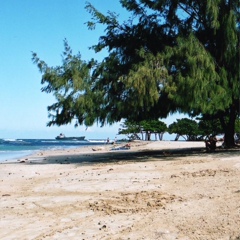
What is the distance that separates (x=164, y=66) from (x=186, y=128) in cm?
4999

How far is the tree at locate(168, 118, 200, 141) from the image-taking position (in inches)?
2559

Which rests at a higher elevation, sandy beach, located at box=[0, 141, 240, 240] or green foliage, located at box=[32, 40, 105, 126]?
green foliage, located at box=[32, 40, 105, 126]

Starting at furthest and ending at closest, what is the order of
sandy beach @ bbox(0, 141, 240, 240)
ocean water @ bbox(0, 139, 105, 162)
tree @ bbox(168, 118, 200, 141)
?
1. tree @ bbox(168, 118, 200, 141)
2. ocean water @ bbox(0, 139, 105, 162)
3. sandy beach @ bbox(0, 141, 240, 240)

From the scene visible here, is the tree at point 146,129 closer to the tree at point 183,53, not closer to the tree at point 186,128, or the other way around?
the tree at point 186,128

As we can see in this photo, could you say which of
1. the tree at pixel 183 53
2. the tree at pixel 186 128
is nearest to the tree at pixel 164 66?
the tree at pixel 183 53

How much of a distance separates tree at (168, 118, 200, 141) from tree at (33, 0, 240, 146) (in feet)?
140

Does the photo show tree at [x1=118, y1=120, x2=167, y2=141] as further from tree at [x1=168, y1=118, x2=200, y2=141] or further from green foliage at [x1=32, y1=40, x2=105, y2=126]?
green foliage at [x1=32, y1=40, x2=105, y2=126]

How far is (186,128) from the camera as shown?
217 feet

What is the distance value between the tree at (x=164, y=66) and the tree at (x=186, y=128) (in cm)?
4263

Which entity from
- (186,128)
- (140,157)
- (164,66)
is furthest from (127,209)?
(186,128)

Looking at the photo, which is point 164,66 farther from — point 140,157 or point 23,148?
point 23,148

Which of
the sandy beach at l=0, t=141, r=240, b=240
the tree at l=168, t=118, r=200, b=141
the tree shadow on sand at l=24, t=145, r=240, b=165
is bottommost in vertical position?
the sandy beach at l=0, t=141, r=240, b=240

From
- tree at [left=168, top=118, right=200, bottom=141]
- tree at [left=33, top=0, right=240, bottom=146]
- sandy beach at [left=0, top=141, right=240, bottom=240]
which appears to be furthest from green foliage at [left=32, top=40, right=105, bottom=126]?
tree at [left=168, top=118, right=200, bottom=141]

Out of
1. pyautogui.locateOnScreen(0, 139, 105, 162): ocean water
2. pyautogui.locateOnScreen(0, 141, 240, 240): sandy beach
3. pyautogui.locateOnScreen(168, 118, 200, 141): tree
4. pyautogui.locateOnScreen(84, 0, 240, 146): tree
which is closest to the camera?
pyautogui.locateOnScreen(0, 141, 240, 240): sandy beach
